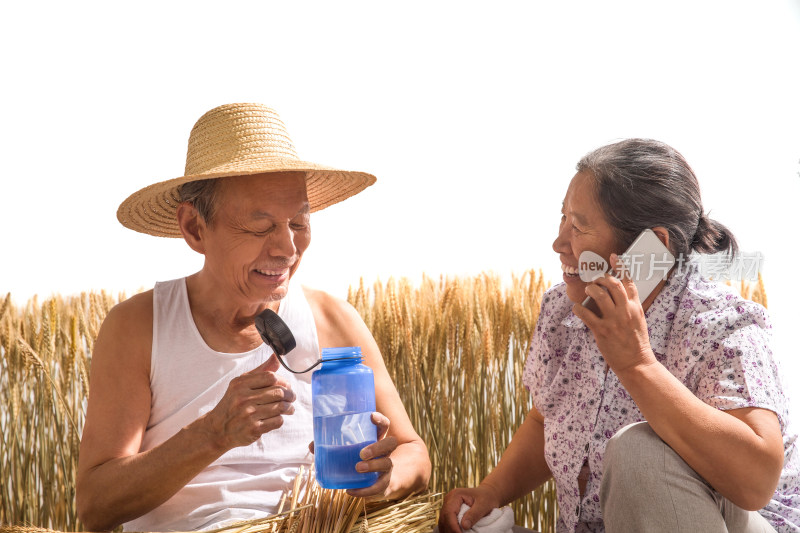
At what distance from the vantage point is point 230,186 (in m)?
1.70

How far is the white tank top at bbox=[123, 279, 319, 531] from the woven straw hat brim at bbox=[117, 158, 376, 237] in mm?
250

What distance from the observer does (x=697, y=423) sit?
129 centimetres

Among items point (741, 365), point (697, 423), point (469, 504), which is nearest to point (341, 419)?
point (469, 504)

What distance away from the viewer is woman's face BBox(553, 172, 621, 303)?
1.60m

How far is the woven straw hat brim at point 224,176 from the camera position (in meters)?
1.63

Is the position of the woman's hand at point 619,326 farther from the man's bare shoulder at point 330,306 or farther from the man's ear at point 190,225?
the man's ear at point 190,225

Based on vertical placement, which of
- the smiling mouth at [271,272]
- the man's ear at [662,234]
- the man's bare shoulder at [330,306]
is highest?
the man's ear at [662,234]

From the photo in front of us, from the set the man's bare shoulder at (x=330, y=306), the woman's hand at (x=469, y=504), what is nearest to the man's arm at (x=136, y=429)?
the man's bare shoulder at (x=330, y=306)

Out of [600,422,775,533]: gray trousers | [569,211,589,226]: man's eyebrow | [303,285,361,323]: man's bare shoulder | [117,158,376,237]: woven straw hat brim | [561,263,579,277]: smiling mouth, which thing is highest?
[117,158,376,237]: woven straw hat brim

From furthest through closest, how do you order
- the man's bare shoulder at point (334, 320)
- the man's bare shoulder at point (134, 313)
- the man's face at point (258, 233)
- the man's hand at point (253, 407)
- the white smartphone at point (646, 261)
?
the man's bare shoulder at point (334, 320)
the man's bare shoulder at point (134, 313)
the man's face at point (258, 233)
the white smartphone at point (646, 261)
the man's hand at point (253, 407)

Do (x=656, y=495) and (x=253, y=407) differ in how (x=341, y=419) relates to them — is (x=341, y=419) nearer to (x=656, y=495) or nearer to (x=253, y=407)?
(x=253, y=407)

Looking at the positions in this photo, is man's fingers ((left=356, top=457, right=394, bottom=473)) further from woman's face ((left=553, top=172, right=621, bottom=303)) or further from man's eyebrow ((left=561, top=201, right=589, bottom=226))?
man's eyebrow ((left=561, top=201, right=589, bottom=226))

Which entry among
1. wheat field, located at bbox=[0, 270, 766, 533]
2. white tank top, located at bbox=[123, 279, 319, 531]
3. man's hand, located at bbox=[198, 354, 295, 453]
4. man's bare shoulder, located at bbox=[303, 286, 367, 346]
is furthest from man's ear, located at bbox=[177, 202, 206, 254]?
wheat field, located at bbox=[0, 270, 766, 533]

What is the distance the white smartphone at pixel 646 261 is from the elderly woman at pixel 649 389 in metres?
0.03
